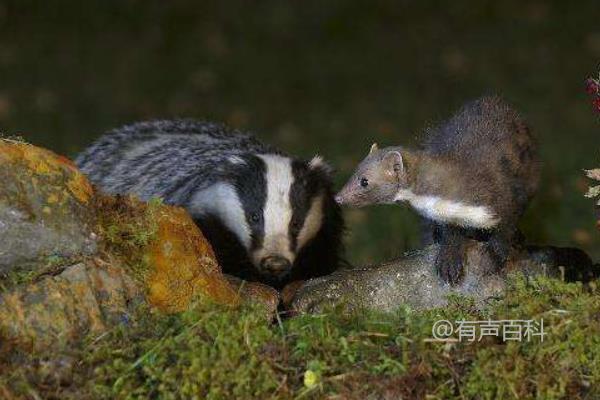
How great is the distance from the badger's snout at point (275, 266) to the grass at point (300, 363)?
1.63 metres

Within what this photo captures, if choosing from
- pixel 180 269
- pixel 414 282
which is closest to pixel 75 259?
pixel 180 269

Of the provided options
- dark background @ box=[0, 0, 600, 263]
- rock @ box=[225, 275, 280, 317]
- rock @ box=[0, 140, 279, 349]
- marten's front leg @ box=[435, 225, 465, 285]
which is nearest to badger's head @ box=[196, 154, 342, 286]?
rock @ box=[225, 275, 280, 317]

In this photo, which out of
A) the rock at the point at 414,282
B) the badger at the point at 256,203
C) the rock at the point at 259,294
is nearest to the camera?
the rock at the point at 259,294

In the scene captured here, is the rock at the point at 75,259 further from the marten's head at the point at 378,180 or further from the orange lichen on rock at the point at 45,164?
the marten's head at the point at 378,180

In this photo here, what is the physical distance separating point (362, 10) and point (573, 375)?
1334cm

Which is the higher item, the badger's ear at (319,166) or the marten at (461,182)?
the badger's ear at (319,166)

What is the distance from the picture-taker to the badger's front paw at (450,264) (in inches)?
199

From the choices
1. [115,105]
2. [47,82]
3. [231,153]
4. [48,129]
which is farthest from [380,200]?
[47,82]

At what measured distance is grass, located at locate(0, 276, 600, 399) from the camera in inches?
149

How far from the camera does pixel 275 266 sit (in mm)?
5711

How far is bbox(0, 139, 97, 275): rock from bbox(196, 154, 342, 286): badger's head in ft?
5.34

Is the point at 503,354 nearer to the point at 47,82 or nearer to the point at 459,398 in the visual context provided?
the point at 459,398

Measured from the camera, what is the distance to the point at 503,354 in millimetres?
3916

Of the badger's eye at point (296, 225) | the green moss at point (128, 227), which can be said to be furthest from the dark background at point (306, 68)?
the green moss at point (128, 227)
